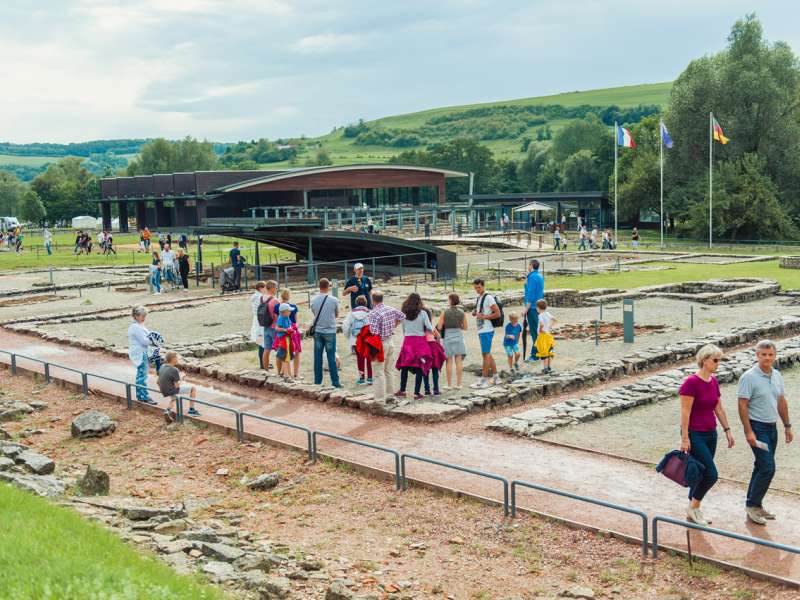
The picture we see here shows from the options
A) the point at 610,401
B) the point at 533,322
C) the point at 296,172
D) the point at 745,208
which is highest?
the point at 296,172

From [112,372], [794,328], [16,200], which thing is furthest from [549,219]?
[16,200]

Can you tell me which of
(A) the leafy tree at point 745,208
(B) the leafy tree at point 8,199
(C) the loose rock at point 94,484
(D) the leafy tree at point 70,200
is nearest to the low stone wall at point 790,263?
(A) the leafy tree at point 745,208

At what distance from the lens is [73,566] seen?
8227mm

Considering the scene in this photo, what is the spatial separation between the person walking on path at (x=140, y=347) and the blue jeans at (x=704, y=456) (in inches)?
405

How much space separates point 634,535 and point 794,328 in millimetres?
16613

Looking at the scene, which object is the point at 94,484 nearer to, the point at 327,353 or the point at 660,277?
the point at 327,353

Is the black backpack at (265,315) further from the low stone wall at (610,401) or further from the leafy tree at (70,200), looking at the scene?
the leafy tree at (70,200)

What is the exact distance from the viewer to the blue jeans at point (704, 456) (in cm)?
982

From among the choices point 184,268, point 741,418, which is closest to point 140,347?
point 741,418

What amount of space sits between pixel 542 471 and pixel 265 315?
307 inches

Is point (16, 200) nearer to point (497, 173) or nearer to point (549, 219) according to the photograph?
point (497, 173)

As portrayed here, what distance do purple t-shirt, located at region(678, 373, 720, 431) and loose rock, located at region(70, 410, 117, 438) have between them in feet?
32.3

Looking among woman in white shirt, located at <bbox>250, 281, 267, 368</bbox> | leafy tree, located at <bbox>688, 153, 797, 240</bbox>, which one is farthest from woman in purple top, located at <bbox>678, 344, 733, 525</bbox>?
leafy tree, located at <bbox>688, 153, 797, 240</bbox>

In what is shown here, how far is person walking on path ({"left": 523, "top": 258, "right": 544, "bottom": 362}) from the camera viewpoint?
1877 centimetres
